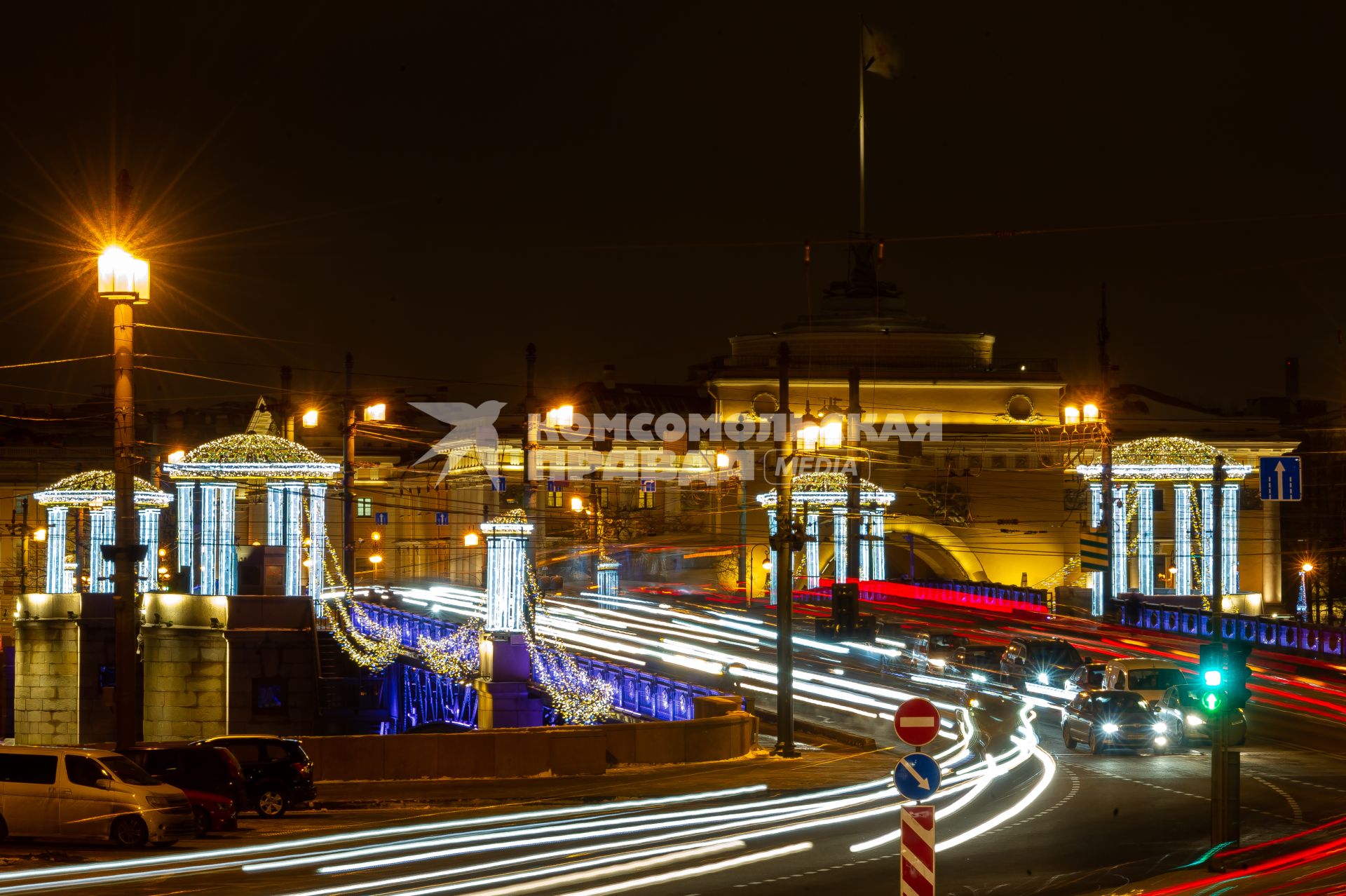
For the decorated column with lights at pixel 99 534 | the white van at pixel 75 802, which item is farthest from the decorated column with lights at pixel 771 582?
the white van at pixel 75 802

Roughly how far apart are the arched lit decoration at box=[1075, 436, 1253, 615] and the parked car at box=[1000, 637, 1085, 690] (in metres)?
12.7

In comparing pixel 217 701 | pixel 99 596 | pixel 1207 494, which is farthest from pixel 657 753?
pixel 1207 494

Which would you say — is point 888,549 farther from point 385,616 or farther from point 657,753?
point 657,753

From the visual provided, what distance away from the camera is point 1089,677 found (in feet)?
122

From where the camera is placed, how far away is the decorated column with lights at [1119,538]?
177ft

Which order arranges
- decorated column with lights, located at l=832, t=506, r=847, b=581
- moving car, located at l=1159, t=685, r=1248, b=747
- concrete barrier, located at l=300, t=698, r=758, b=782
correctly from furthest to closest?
decorated column with lights, located at l=832, t=506, r=847, b=581 → moving car, located at l=1159, t=685, r=1248, b=747 → concrete barrier, located at l=300, t=698, r=758, b=782

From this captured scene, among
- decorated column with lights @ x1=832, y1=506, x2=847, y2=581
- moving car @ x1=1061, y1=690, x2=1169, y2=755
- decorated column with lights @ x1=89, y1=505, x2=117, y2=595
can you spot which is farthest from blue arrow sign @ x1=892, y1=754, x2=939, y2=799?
decorated column with lights @ x1=832, y1=506, x2=847, y2=581

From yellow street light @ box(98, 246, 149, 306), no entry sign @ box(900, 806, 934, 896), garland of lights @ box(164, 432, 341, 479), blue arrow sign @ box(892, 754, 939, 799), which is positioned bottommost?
no entry sign @ box(900, 806, 934, 896)

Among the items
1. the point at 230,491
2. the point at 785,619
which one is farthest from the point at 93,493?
the point at 785,619

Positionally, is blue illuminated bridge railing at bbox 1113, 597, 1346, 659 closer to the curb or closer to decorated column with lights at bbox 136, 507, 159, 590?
the curb

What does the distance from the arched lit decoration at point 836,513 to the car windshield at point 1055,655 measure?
1015 cm

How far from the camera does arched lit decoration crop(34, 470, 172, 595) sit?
46.4 meters

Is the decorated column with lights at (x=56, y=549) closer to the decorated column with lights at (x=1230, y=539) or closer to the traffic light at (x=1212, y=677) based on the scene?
the decorated column with lights at (x=1230, y=539)

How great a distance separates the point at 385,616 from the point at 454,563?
1239 inches
